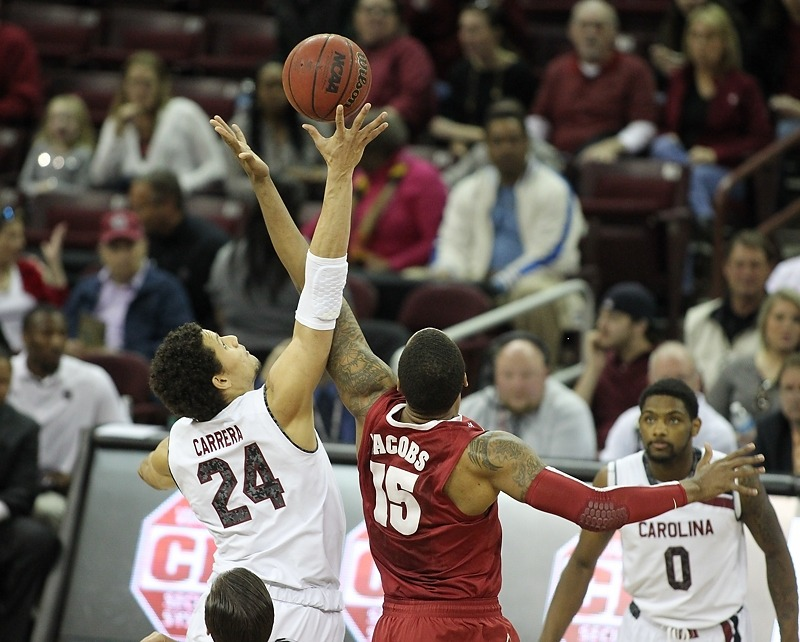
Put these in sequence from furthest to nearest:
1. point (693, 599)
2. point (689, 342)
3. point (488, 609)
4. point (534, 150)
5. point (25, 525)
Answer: point (534, 150) → point (689, 342) → point (25, 525) → point (693, 599) → point (488, 609)

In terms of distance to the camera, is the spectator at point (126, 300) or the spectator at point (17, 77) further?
the spectator at point (17, 77)

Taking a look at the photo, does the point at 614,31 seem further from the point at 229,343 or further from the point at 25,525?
the point at 229,343

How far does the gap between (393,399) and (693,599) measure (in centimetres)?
143

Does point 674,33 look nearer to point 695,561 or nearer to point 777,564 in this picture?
point 695,561

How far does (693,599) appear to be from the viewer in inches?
205

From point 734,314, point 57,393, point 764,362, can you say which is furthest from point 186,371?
point 734,314

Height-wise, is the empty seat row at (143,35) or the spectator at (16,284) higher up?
the empty seat row at (143,35)

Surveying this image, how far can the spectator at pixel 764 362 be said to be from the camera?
25.1ft

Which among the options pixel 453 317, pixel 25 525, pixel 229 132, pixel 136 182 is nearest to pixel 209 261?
A: pixel 136 182

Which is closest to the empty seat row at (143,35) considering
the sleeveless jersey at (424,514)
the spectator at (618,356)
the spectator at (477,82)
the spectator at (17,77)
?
the spectator at (17,77)

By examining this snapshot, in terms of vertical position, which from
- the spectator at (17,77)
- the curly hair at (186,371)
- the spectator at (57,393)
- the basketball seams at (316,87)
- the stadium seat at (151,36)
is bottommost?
the spectator at (57,393)

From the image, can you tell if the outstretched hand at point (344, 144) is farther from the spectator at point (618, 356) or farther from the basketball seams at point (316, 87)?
the spectator at point (618, 356)

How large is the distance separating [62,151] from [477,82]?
331cm

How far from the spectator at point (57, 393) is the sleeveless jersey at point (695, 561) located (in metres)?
3.90
